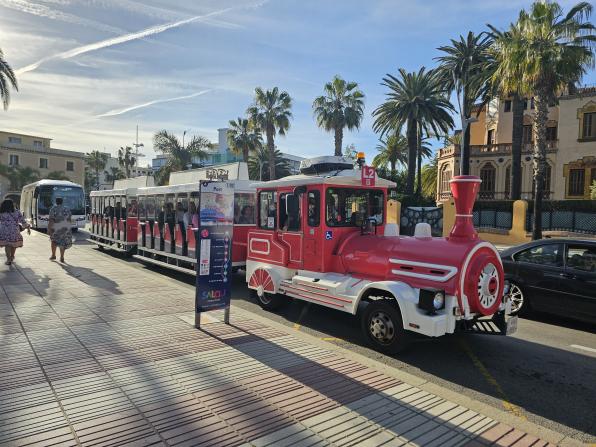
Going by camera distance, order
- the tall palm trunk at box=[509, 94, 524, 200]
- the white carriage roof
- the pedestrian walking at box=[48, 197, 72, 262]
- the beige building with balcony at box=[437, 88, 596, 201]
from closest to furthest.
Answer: the white carriage roof
the pedestrian walking at box=[48, 197, 72, 262]
the tall palm trunk at box=[509, 94, 524, 200]
the beige building with balcony at box=[437, 88, 596, 201]

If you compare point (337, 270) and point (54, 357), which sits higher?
point (337, 270)

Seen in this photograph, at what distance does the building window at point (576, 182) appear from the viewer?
103 ft

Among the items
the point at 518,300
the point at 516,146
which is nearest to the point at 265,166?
the point at 516,146

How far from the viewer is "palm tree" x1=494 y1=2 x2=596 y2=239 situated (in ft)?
57.5

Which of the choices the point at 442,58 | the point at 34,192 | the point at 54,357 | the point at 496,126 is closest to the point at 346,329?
the point at 54,357

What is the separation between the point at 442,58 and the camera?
31391 mm

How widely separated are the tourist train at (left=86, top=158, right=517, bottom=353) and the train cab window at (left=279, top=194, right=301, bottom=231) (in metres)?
0.02

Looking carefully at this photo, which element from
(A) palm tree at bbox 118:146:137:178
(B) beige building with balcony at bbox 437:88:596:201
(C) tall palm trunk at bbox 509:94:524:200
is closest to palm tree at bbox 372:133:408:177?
(B) beige building with balcony at bbox 437:88:596:201

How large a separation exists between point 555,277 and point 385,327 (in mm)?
3587

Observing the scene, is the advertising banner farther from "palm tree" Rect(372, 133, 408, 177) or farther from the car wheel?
"palm tree" Rect(372, 133, 408, 177)

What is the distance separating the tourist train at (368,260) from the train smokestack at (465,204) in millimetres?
13

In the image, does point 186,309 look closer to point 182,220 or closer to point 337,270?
point 337,270

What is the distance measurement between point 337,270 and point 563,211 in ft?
69.7

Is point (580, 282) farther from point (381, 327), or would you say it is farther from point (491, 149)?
point (491, 149)
